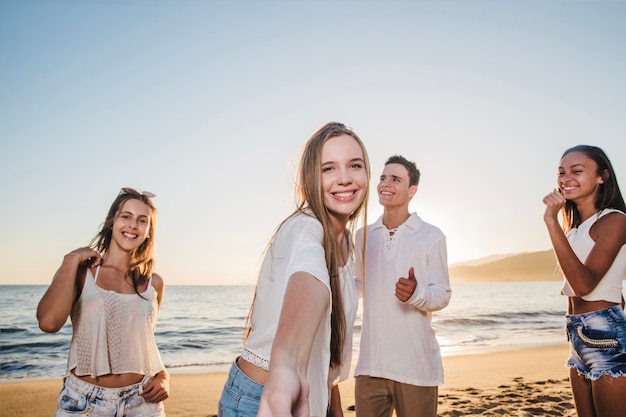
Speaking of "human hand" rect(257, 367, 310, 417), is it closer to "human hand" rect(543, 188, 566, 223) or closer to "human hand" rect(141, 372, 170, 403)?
"human hand" rect(141, 372, 170, 403)

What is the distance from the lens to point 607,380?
2.78 meters

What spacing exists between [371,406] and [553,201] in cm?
205

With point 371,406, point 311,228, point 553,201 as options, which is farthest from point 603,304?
point 311,228

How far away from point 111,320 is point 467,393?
6.55 m

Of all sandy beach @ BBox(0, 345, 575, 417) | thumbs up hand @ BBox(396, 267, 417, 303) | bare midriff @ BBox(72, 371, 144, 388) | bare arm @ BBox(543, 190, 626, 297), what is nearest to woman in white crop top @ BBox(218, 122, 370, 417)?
thumbs up hand @ BBox(396, 267, 417, 303)

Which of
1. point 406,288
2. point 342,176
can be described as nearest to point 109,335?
point 406,288

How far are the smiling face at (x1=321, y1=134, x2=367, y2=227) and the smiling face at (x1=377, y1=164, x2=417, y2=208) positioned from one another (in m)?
2.24

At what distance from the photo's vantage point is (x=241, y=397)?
5.93ft

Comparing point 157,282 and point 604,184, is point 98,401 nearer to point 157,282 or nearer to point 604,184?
point 157,282

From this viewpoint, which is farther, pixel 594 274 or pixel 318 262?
pixel 594 274

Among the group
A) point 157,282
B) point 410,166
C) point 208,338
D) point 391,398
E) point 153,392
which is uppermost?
point 410,166

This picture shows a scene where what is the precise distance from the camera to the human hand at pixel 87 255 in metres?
3.10

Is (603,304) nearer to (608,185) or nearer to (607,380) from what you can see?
(607,380)

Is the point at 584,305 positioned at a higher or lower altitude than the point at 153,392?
higher
